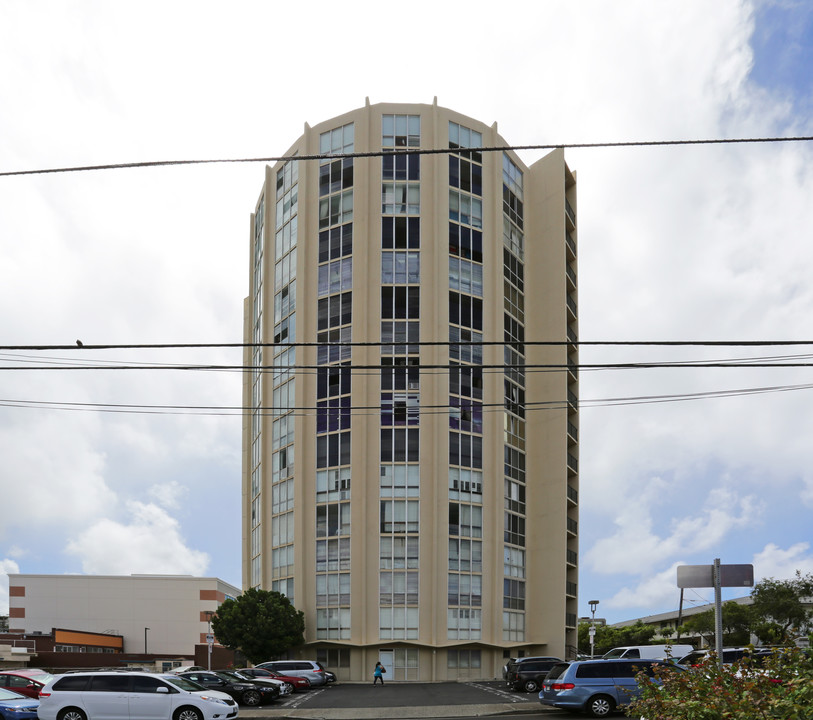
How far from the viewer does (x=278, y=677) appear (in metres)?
44.3

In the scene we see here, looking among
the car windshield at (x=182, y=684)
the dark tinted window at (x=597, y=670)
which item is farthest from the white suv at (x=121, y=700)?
the dark tinted window at (x=597, y=670)

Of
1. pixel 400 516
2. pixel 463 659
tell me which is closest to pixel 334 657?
pixel 463 659

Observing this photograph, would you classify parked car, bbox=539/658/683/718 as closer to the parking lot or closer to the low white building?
the parking lot

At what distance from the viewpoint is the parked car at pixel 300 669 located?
1956 inches

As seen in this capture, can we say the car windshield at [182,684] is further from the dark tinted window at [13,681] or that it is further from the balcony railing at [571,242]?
the balcony railing at [571,242]

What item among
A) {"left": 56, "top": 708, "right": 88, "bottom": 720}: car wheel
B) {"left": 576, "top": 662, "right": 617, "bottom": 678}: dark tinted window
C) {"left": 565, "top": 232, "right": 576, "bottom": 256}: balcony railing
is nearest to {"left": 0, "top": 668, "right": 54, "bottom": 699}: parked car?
{"left": 56, "top": 708, "right": 88, "bottom": 720}: car wheel

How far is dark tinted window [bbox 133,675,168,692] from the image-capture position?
83.1 feet

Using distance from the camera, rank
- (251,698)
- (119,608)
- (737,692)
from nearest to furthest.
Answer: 1. (737,692)
2. (251,698)
3. (119,608)

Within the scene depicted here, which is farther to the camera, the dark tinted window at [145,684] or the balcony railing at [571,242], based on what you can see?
the balcony railing at [571,242]

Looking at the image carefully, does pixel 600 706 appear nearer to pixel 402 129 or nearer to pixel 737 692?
pixel 737 692

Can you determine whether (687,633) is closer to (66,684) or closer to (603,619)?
(603,619)

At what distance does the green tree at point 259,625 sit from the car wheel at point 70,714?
35923mm

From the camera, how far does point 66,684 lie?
25.4 meters

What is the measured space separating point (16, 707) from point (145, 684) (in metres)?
4.22
